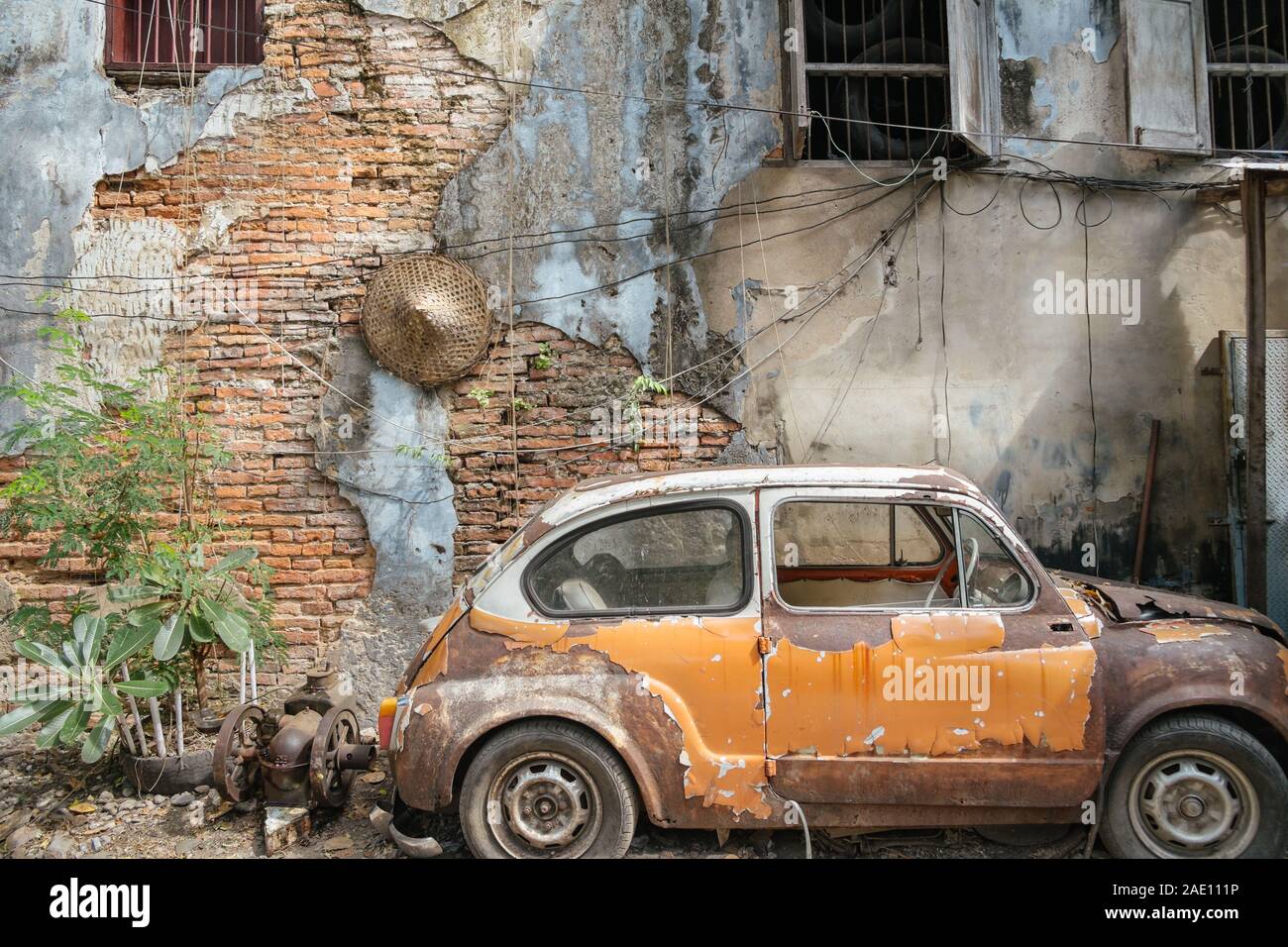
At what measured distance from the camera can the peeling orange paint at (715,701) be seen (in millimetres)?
3723

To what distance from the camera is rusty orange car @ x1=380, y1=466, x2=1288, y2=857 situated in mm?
3689

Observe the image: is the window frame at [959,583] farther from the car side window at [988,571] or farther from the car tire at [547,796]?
the car tire at [547,796]

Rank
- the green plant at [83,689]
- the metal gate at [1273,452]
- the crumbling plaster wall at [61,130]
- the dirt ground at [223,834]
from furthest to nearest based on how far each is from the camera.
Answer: the crumbling plaster wall at [61,130] < the metal gate at [1273,452] < the green plant at [83,689] < the dirt ground at [223,834]

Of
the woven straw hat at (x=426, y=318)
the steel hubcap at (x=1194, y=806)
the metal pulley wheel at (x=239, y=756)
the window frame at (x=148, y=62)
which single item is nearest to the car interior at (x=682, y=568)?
the steel hubcap at (x=1194, y=806)

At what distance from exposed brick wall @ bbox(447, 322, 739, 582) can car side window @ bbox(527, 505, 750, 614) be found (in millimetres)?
2258

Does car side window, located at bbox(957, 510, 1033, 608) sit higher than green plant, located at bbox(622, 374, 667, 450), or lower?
lower

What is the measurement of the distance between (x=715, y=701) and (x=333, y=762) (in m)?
2.05

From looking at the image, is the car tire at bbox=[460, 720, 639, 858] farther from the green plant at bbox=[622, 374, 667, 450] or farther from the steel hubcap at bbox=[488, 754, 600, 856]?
the green plant at bbox=[622, 374, 667, 450]

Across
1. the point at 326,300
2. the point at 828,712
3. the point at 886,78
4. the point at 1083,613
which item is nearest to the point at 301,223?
the point at 326,300

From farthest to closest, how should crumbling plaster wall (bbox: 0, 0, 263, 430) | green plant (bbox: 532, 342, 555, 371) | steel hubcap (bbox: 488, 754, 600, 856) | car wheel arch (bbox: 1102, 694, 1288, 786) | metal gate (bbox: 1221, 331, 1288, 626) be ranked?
green plant (bbox: 532, 342, 555, 371) → crumbling plaster wall (bbox: 0, 0, 263, 430) → metal gate (bbox: 1221, 331, 1288, 626) → steel hubcap (bbox: 488, 754, 600, 856) → car wheel arch (bbox: 1102, 694, 1288, 786)

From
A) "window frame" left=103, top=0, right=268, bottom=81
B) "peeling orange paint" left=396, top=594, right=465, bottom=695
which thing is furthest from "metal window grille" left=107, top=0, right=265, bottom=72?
"peeling orange paint" left=396, top=594, right=465, bottom=695

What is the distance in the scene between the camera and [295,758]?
15.0ft

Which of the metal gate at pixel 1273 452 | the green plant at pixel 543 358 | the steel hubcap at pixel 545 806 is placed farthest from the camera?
the green plant at pixel 543 358

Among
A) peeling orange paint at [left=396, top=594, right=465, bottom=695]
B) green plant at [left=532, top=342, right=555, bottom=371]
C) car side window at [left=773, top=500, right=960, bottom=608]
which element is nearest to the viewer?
peeling orange paint at [left=396, top=594, right=465, bottom=695]
